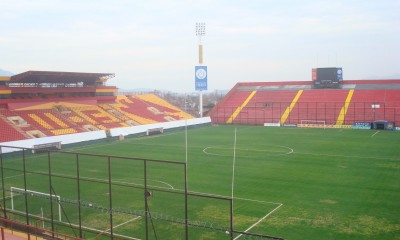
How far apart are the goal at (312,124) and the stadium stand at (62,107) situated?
17.1 meters

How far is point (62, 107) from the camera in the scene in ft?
155

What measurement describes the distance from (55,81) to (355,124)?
1438 inches

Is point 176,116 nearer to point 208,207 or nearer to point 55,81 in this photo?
point 55,81

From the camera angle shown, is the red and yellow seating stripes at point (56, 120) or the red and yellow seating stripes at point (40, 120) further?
the red and yellow seating stripes at point (56, 120)

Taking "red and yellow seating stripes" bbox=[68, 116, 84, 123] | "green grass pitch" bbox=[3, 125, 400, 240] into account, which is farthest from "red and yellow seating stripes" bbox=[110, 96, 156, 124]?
"green grass pitch" bbox=[3, 125, 400, 240]

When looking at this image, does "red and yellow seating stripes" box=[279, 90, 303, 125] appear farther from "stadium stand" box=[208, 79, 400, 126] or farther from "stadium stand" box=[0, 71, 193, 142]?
"stadium stand" box=[0, 71, 193, 142]

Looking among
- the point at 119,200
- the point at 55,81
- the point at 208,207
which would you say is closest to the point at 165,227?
the point at 208,207

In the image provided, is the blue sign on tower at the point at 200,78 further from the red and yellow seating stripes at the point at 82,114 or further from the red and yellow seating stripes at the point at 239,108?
the red and yellow seating stripes at the point at 82,114

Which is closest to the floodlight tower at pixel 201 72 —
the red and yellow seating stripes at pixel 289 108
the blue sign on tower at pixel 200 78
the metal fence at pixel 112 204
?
the blue sign on tower at pixel 200 78

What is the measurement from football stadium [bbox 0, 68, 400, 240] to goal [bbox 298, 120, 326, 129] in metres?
0.16

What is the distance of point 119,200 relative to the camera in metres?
18.8

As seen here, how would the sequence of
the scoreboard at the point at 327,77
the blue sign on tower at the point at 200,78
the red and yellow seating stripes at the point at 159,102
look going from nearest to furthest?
1. the blue sign on tower at the point at 200,78
2. the scoreboard at the point at 327,77
3. the red and yellow seating stripes at the point at 159,102

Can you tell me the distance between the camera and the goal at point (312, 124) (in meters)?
51.6

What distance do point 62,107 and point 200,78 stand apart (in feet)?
59.5
